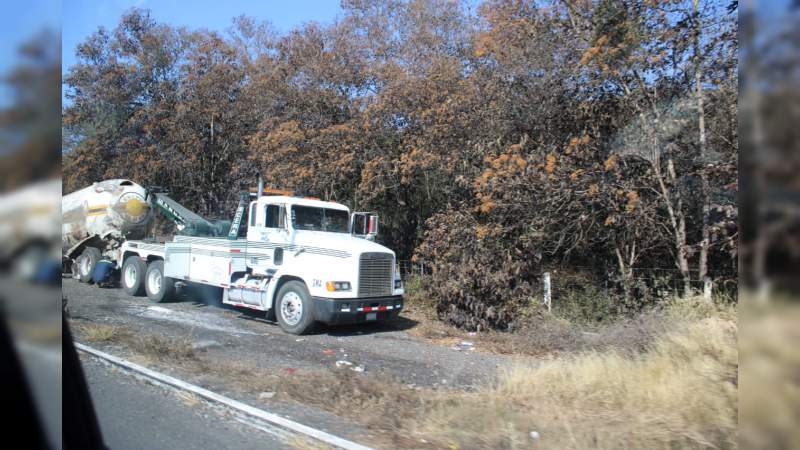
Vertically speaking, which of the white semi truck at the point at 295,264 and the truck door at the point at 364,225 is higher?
the truck door at the point at 364,225

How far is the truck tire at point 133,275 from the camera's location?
49.5ft

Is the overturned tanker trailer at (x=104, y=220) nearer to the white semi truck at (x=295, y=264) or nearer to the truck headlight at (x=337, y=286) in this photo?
the white semi truck at (x=295, y=264)

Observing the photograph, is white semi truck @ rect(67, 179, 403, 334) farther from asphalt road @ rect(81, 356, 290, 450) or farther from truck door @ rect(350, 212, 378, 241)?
asphalt road @ rect(81, 356, 290, 450)

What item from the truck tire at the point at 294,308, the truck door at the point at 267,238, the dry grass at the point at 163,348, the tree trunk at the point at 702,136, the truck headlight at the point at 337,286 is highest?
the tree trunk at the point at 702,136

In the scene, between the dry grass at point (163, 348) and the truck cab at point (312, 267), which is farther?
the truck cab at point (312, 267)

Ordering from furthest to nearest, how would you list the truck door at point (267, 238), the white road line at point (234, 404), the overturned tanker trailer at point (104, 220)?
the overturned tanker trailer at point (104, 220) → the truck door at point (267, 238) → the white road line at point (234, 404)

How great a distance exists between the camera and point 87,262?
1634cm

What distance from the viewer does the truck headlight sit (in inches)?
417

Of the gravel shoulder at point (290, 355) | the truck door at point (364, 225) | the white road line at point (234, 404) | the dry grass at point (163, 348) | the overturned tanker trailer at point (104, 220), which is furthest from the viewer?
the overturned tanker trailer at point (104, 220)

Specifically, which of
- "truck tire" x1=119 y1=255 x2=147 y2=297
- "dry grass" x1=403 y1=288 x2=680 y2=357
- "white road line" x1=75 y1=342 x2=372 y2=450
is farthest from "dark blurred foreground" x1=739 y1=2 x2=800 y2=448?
"truck tire" x1=119 y1=255 x2=147 y2=297

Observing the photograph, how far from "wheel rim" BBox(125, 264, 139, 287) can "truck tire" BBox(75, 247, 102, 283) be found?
1.31 m

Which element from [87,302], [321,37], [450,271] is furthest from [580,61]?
[87,302]

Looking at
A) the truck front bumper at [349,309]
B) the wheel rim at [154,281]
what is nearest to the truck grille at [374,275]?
the truck front bumper at [349,309]

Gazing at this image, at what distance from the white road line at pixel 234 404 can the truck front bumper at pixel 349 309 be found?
150 inches
